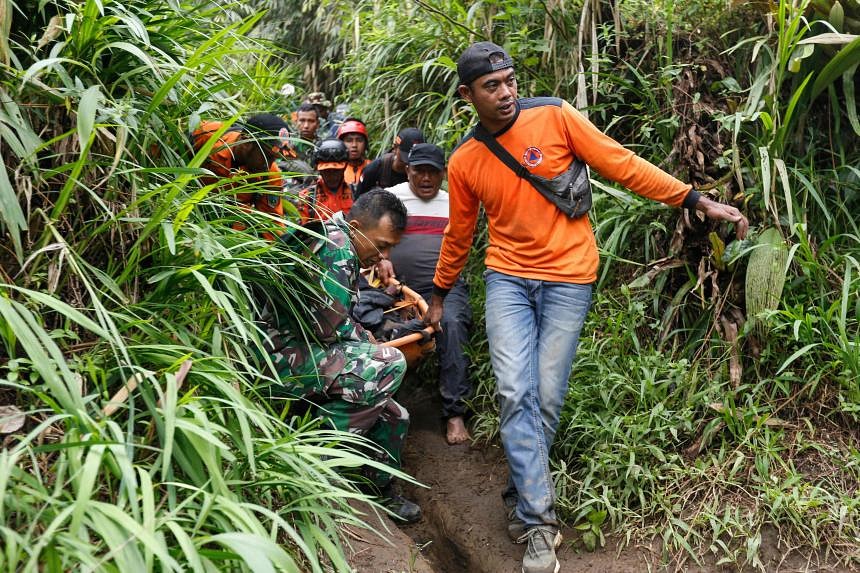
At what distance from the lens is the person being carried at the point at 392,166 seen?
20.2 feet

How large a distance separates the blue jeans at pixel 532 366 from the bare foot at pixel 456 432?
3.98ft

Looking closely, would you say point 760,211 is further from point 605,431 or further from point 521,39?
point 521,39

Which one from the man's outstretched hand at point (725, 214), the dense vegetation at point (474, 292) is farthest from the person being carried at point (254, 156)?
the man's outstretched hand at point (725, 214)

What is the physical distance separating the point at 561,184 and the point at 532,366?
828 millimetres

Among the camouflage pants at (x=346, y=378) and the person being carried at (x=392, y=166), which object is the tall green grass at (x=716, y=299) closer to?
the camouflage pants at (x=346, y=378)

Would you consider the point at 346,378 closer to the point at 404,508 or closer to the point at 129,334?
the point at 404,508

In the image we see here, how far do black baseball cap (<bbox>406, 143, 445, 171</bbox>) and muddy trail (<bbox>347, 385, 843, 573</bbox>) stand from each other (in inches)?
59.2

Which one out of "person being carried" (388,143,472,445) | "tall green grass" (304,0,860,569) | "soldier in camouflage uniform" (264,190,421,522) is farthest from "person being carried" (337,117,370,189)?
"soldier in camouflage uniform" (264,190,421,522)

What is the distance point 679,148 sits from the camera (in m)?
4.75

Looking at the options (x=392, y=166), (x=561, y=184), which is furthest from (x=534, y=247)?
(x=392, y=166)

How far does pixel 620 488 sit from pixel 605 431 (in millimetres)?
283

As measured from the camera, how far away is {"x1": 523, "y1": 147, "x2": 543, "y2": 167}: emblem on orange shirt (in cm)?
379

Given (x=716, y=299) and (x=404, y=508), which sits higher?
(x=716, y=299)

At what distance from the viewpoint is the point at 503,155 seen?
3830 mm
